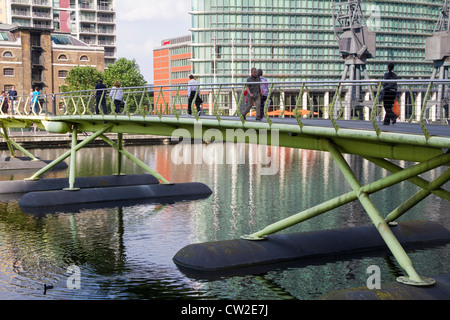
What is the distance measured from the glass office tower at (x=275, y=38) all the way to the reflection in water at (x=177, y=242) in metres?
84.1

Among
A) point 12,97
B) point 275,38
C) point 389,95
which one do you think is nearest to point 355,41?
point 275,38

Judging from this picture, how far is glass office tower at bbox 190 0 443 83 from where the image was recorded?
12338 cm

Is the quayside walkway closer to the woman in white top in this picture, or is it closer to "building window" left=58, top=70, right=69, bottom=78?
the woman in white top

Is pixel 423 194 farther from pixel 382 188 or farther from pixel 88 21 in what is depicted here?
pixel 88 21

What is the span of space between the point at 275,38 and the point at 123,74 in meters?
28.8

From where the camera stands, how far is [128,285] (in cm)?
1706

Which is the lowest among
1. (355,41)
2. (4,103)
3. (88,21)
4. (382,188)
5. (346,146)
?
(382,188)

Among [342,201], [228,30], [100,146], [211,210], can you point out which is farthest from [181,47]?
[342,201]

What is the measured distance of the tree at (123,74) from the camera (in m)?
122

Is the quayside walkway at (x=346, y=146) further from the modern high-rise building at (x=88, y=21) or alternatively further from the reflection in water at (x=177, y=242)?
the modern high-rise building at (x=88, y=21)

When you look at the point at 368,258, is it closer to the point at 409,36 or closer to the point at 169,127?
the point at 169,127

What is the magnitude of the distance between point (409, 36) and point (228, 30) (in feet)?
121

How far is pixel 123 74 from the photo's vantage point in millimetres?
123875

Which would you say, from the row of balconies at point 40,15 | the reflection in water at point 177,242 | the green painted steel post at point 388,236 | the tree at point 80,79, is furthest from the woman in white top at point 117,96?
the row of balconies at point 40,15
